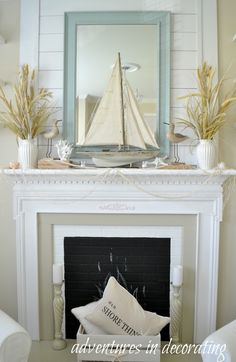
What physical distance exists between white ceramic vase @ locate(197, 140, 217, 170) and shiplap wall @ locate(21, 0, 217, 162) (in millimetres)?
132

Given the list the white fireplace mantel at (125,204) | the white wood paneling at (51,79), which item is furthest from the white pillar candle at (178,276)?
the white wood paneling at (51,79)

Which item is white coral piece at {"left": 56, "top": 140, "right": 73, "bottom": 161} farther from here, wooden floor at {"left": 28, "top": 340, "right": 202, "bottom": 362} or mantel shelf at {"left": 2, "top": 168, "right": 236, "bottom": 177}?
wooden floor at {"left": 28, "top": 340, "right": 202, "bottom": 362}

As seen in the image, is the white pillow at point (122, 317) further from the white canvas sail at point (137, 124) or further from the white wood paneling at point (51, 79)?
the white wood paneling at point (51, 79)

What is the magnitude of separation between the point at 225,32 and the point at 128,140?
0.90 metres

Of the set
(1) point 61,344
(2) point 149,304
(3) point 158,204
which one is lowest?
(1) point 61,344

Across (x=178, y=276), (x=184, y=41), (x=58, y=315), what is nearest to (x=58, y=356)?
(x=58, y=315)

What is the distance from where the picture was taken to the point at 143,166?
2.06m

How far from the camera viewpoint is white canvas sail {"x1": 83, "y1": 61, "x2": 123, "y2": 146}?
81.3 inches

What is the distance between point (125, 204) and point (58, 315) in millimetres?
815

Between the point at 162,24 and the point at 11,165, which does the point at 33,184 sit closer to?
the point at 11,165

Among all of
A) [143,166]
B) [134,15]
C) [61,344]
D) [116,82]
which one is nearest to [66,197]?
[143,166]

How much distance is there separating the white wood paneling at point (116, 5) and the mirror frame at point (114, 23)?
4 cm

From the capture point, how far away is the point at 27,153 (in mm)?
2053

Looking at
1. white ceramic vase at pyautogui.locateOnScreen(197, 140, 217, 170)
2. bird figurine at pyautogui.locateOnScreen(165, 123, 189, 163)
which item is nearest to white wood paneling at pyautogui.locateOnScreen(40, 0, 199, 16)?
bird figurine at pyautogui.locateOnScreen(165, 123, 189, 163)
